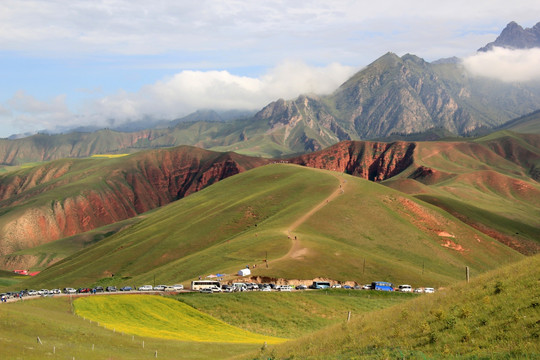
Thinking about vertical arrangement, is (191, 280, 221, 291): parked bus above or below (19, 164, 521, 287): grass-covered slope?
above

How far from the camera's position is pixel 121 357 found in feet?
140

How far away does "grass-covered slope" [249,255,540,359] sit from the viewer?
2444cm

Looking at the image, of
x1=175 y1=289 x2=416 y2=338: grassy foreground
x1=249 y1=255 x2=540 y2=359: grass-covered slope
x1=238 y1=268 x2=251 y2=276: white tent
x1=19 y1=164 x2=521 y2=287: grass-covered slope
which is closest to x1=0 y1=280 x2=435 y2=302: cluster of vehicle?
x1=238 y1=268 x2=251 y2=276: white tent

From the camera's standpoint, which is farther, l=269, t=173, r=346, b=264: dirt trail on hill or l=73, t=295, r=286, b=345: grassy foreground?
l=269, t=173, r=346, b=264: dirt trail on hill

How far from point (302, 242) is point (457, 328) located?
91.4m

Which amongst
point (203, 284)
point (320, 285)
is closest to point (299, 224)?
point (320, 285)

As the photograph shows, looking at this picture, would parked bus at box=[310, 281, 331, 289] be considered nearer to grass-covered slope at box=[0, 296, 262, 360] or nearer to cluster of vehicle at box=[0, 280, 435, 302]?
cluster of vehicle at box=[0, 280, 435, 302]

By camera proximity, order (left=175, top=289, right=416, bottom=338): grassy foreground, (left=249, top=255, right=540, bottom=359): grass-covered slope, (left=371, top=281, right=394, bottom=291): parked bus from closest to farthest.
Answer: (left=249, top=255, right=540, bottom=359): grass-covered slope < (left=175, top=289, right=416, bottom=338): grassy foreground < (left=371, top=281, right=394, bottom=291): parked bus

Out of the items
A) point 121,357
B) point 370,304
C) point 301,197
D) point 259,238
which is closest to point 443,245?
point 301,197

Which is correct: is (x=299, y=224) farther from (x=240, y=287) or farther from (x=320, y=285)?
(x=240, y=287)

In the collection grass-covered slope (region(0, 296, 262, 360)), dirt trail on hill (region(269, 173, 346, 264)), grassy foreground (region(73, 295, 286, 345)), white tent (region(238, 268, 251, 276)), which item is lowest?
dirt trail on hill (region(269, 173, 346, 264))

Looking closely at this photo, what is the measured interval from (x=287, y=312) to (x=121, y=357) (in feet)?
120

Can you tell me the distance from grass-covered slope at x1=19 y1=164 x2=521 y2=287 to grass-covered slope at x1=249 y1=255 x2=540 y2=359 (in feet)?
214

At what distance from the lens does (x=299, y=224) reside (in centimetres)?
13838
